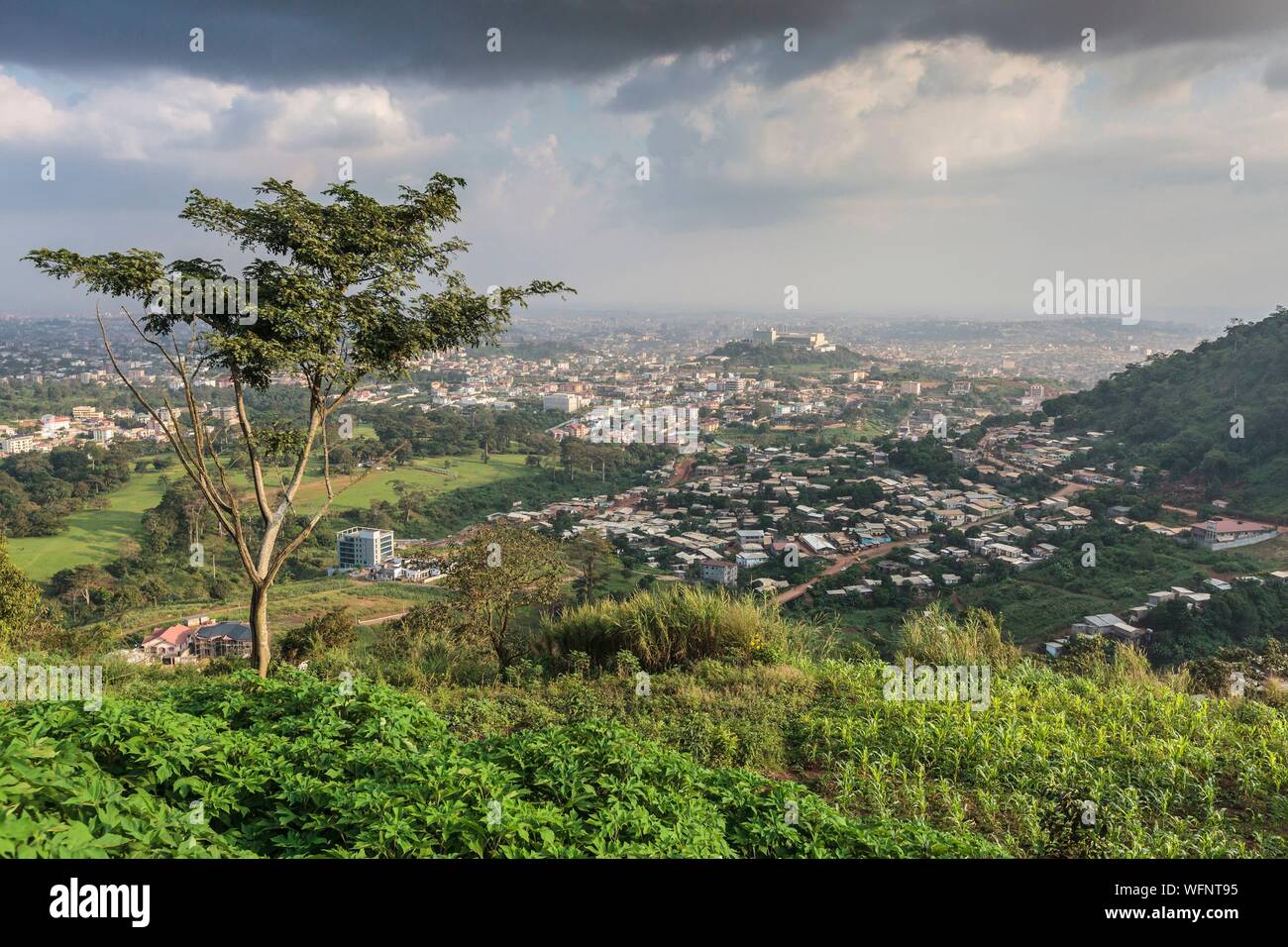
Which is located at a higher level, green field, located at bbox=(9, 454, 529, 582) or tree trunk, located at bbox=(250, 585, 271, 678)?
tree trunk, located at bbox=(250, 585, 271, 678)

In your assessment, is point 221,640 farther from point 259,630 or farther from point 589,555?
point 259,630

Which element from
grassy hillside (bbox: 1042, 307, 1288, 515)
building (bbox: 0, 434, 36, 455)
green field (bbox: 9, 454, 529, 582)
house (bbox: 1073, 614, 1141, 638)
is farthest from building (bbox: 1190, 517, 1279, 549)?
building (bbox: 0, 434, 36, 455)

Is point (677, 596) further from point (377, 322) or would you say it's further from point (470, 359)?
point (470, 359)

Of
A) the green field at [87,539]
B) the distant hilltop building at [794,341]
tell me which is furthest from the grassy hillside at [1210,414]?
the distant hilltop building at [794,341]

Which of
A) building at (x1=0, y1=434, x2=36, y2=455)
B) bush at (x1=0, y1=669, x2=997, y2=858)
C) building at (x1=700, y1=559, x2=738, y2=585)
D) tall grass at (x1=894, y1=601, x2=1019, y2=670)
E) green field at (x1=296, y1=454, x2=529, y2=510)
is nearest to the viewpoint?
bush at (x1=0, y1=669, x2=997, y2=858)

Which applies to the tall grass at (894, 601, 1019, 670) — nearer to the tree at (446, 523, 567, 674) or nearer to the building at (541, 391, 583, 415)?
the tree at (446, 523, 567, 674)

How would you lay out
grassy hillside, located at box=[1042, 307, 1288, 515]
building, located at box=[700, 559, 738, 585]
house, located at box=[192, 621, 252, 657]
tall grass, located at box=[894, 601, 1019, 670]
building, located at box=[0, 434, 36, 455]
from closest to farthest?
tall grass, located at box=[894, 601, 1019, 670]
house, located at box=[192, 621, 252, 657]
building, located at box=[700, 559, 738, 585]
grassy hillside, located at box=[1042, 307, 1288, 515]
building, located at box=[0, 434, 36, 455]
